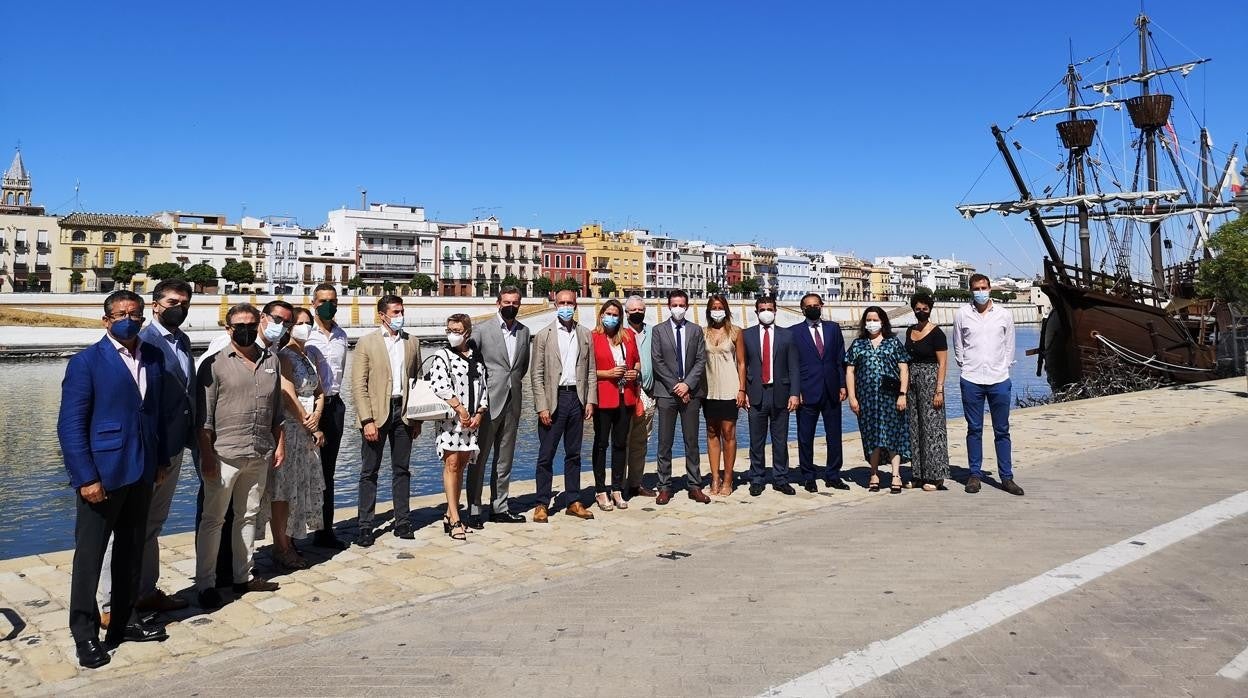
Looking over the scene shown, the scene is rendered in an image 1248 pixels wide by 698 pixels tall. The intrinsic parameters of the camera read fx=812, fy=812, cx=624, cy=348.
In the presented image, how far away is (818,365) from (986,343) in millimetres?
1639

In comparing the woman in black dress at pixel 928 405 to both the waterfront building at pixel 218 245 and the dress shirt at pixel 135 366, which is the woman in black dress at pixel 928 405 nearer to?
the dress shirt at pixel 135 366

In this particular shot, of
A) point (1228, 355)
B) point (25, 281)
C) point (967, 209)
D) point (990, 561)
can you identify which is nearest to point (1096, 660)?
point (990, 561)

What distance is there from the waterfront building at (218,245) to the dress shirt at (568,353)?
262ft

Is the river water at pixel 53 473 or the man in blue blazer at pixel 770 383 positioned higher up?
the man in blue blazer at pixel 770 383

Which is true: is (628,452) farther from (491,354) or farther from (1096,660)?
(1096,660)

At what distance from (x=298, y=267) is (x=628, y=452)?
286 ft

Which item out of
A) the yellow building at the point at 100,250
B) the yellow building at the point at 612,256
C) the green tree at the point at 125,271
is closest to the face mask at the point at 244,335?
the green tree at the point at 125,271

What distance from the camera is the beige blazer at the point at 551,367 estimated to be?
7.09 m

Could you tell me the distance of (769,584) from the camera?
5078 mm

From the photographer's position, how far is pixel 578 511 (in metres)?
7.12

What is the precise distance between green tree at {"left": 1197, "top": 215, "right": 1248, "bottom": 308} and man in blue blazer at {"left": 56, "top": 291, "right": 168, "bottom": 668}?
21722 mm

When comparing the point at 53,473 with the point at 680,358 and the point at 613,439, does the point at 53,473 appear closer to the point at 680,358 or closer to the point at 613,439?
the point at 613,439

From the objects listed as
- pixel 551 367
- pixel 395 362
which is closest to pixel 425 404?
pixel 395 362

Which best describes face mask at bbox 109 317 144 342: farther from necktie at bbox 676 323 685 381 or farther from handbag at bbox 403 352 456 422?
necktie at bbox 676 323 685 381
